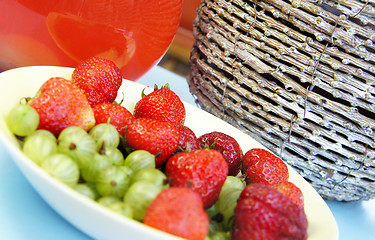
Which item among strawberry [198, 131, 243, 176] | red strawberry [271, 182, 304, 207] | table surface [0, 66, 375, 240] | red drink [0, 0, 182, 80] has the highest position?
red drink [0, 0, 182, 80]

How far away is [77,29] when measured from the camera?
569 millimetres

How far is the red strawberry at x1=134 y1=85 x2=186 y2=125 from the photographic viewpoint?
53 cm

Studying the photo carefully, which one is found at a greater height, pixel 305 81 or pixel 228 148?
pixel 305 81

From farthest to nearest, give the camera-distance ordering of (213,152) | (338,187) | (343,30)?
1. (338,187)
2. (343,30)
3. (213,152)

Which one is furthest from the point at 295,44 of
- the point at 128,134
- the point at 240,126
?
the point at 128,134

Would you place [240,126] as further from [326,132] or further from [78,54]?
[78,54]

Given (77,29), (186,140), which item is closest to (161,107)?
(186,140)

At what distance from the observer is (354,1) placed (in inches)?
19.5

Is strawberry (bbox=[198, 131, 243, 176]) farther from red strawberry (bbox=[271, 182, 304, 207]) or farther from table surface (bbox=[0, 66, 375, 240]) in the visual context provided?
table surface (bbox=[0, 66, 375, 240])

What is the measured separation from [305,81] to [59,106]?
334 millimetres

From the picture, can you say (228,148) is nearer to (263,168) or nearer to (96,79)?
(263,168)

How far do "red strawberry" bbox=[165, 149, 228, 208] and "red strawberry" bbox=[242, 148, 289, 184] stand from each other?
0.10m

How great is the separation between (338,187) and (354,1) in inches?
11.5

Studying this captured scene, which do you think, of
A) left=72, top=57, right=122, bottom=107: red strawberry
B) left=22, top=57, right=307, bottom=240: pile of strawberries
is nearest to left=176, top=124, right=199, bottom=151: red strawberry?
left=22, top=57, right=307, bottom=240: pile of strawberries
